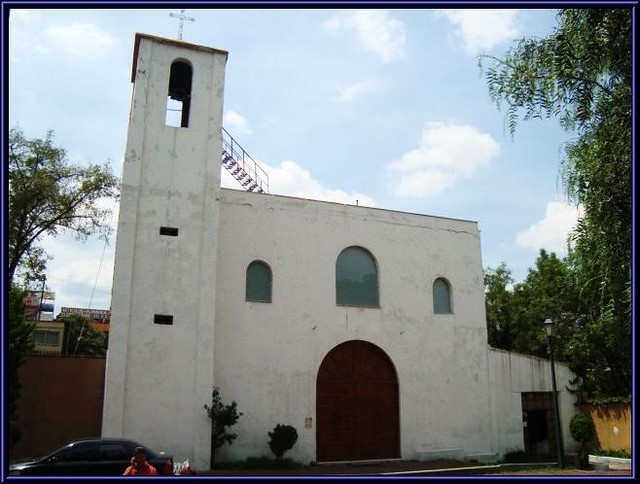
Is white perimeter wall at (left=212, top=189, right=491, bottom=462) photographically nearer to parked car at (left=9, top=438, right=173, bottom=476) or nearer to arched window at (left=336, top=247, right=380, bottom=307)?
arched window at (left=336, top=247, right=380, bottom=307)

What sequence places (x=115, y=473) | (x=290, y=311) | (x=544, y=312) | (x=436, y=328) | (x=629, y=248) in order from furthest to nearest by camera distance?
(x=544, y=312) → (x=436, y=328) → (x=290, y=311) → (x=115, y=473) → (x=629, y=248)

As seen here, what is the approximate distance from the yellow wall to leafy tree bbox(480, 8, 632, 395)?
15582 millimetres

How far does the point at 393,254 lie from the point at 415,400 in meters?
5.35

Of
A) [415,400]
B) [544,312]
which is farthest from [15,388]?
[544,312]

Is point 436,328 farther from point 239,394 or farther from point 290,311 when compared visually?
point 239,394

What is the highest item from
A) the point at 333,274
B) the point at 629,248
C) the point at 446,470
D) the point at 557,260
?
the point at 557,260

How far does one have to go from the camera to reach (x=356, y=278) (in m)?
21.3

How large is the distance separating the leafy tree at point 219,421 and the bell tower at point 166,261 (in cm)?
29

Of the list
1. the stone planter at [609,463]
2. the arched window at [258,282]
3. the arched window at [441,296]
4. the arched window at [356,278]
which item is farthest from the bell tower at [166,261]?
the stone planter at [609,463]

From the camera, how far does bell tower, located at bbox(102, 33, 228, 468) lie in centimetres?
1647

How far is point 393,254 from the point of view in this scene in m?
21.9

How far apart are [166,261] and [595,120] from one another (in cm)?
1273

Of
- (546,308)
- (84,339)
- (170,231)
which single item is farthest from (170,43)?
(84,339)

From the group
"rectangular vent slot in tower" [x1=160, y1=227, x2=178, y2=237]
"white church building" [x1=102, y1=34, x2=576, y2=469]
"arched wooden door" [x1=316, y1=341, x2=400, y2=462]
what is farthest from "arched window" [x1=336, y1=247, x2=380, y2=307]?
"rectangular vent slot in tower" [x1=160, y1=227, x2=178, y2=237]
